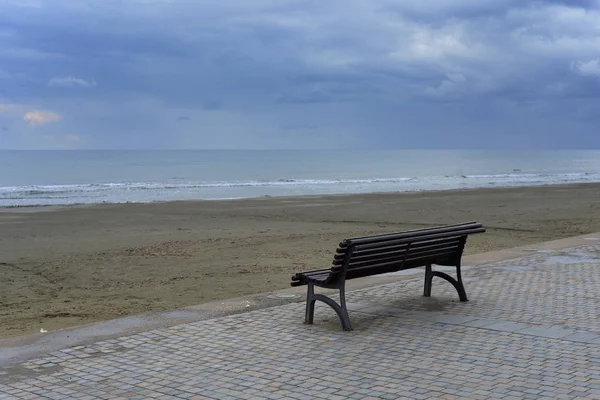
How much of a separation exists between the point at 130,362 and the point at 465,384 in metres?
2.61

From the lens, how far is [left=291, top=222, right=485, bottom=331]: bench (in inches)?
260

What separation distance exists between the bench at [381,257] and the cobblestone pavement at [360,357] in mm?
289

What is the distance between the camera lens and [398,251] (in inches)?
281

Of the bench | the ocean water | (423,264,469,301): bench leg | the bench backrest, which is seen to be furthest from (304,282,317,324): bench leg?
the ocean water

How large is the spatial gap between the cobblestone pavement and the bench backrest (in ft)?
1.67

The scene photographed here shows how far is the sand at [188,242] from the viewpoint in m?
9.15

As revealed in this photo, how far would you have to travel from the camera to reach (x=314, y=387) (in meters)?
4.88

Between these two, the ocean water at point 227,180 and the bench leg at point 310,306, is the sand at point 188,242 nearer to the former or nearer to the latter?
the bench leg at point 310,306

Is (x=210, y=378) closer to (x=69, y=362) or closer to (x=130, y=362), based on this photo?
(x=130, y=362)

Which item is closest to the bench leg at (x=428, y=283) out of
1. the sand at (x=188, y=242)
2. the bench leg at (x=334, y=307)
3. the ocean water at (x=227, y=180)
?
the bench leg at (x=334, y=307)

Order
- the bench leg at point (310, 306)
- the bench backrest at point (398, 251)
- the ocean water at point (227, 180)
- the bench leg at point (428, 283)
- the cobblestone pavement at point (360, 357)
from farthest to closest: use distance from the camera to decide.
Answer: the ocean water at point (227, 180) → the bench leg at point (428, 283) → the bench leg at point (310, 306) → the bench backrest at point (398, 251) → the cobblestone pavement at point (360, 357)

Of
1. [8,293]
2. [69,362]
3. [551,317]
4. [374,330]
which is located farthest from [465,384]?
[8,293]

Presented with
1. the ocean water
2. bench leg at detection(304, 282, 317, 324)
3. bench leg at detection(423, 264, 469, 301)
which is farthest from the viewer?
the ocean water

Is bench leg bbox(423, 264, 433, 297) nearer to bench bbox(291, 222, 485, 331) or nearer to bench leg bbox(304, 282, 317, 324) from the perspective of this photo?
bench bbox(291, 222, 485, 331)
